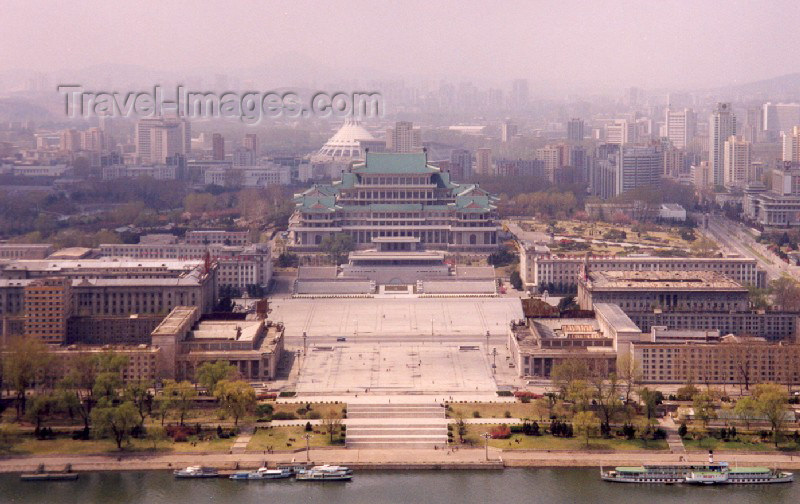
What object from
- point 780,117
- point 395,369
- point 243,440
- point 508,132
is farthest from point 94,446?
point 780,117

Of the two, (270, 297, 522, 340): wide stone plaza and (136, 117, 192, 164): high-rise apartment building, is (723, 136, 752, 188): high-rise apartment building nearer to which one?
(136, 117, 192, 164): high-rise apartment building

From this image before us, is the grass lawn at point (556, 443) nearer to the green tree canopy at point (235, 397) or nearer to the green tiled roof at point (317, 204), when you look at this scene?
the green tree canopy at point (235, 397)

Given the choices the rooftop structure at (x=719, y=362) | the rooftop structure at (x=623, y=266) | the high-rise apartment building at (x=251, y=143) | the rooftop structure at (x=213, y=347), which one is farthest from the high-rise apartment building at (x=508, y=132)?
the rooftop structure at (x=719, y=362)

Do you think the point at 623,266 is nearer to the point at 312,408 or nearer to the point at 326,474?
the point at 312,408

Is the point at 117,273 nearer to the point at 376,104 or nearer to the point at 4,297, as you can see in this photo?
the point at 4,297

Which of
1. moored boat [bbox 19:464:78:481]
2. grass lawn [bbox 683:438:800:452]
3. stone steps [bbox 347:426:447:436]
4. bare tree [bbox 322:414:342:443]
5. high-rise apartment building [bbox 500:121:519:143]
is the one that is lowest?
moored boat [bbox 19:464:78:481]

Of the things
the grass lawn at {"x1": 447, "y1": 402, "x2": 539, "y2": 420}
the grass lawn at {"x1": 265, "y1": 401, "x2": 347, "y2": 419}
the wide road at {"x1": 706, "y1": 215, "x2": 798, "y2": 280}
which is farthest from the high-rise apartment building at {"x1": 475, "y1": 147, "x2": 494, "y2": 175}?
the grass lawn at {"x1": 265, "y1": 401, "x2": 347, "y2": 419}
